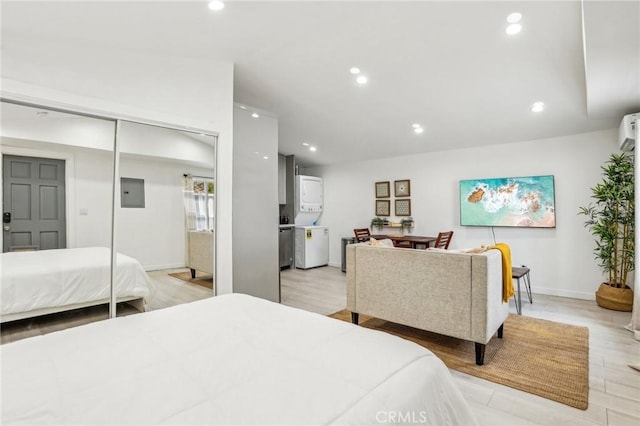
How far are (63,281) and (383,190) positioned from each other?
5.26 m

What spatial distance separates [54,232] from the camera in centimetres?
246

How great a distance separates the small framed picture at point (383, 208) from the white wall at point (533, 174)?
21 centimetres

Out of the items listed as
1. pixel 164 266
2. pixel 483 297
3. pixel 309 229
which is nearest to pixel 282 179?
pixel 309 229

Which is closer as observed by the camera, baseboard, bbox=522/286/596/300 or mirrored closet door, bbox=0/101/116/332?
mirrored closet door, bbox=0/101/116/332

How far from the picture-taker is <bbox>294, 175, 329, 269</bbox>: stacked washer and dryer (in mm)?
6895

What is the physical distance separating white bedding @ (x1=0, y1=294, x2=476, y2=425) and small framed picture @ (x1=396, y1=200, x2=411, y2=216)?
4.94 metres

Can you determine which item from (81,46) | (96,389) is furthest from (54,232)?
(96,389)

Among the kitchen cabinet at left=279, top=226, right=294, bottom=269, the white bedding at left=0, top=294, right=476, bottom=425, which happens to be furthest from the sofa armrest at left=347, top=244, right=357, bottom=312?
the kitchen cabinet at left=279, top=226, right=294, bottom=269

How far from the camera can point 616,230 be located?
3885mm

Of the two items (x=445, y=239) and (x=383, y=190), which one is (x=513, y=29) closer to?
(x=445, y=239)

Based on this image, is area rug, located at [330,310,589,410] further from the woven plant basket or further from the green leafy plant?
the green leafy plant

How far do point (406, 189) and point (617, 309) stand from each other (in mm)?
3395

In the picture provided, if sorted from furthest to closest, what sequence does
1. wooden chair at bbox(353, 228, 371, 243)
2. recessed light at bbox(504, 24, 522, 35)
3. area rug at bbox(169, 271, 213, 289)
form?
1. wooden chair at bbox(353, 228, 371, 243)
2. area rug at bbox(169, 271, 213, 289)
3. recessed light at bbox(504, 24, 522, 35)

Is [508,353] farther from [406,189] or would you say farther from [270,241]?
[406,189]
